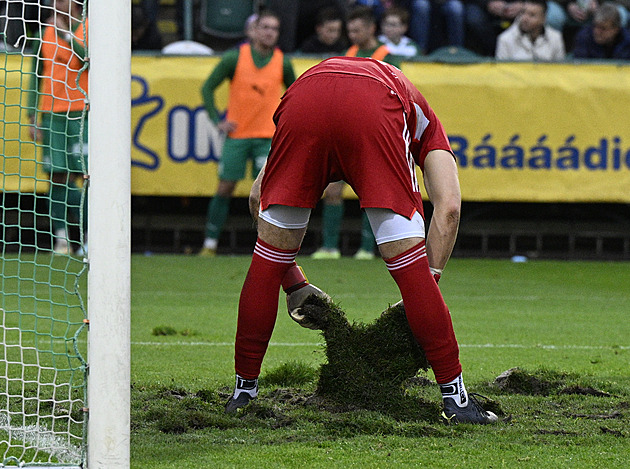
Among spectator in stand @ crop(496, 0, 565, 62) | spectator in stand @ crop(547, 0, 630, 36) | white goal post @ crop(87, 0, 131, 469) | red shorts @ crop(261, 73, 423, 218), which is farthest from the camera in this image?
spectator in stand @ crop(547, 0, 630, 36)

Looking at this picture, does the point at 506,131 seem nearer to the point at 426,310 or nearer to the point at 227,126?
the point at 227,126

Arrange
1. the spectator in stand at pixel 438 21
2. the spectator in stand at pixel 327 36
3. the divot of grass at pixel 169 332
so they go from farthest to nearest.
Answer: the spectator in stand at pixel 438 21, the spectator in stand at pixel 327 36, the divot of grass at pixel 169 332

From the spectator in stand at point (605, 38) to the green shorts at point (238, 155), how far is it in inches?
155

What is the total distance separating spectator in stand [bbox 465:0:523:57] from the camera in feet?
37.7

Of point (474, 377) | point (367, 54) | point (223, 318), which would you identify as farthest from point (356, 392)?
point (367, 54)

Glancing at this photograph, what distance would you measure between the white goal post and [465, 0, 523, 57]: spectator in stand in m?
9.27

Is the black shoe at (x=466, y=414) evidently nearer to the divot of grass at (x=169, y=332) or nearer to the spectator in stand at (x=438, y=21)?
the divot of grass at (x=169, y=332)

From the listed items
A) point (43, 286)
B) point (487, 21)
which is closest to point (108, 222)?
point (43, 286)

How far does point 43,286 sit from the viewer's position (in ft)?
23.9

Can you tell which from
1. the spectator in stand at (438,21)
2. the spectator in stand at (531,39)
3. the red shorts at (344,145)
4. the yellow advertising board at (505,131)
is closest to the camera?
the red shorts at (344,145)

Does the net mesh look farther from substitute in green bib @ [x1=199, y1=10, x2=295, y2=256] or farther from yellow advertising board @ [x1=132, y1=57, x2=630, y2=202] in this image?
substitute in green bib @ [x1=199, y1=10, x2=295, y2=256]

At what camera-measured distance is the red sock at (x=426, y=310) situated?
3330 millimetres

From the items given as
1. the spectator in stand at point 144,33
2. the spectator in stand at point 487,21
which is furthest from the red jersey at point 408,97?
the spectator in stand at point 487,21

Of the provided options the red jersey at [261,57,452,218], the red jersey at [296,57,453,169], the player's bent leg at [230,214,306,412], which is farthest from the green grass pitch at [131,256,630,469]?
the red jersey at [296,57,453,169]
